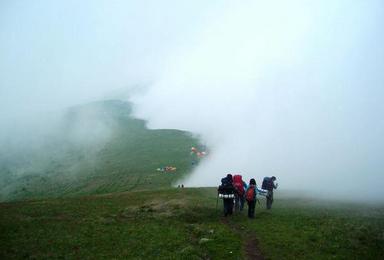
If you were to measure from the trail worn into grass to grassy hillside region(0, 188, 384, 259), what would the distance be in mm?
72

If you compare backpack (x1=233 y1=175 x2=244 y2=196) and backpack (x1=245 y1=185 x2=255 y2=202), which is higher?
backpack (x1=233 y1=175 x2=244 y2=196)

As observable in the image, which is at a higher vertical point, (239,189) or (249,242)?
(239,189)

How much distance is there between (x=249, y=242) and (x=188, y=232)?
5926 millimetres

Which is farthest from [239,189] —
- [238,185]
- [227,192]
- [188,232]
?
[188,232]

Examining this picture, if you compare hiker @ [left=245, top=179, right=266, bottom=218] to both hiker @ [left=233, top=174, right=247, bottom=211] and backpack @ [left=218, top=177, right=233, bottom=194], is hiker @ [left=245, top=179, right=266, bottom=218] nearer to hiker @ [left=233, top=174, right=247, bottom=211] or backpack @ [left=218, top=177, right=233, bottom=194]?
backpack @ [left=218, top=177, right=233, bottom=194]

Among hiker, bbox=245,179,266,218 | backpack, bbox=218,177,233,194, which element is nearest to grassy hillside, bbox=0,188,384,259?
hiker, bbox=245,179,266,218

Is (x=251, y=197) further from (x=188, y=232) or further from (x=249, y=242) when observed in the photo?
(x=249, y=242)

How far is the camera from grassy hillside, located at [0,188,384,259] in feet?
85.1

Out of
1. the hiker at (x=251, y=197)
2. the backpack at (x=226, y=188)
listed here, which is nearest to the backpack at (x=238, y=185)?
the backpack at (x=226, y=188)

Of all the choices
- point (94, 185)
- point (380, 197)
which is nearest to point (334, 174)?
point (380, 197)

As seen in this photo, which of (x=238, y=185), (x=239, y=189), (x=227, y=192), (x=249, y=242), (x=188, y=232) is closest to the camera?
(x=249, y=242)

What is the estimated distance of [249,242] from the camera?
2850 cm

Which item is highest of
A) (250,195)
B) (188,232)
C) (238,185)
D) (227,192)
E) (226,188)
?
(238,185)

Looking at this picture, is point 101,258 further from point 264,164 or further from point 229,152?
point 229,152
